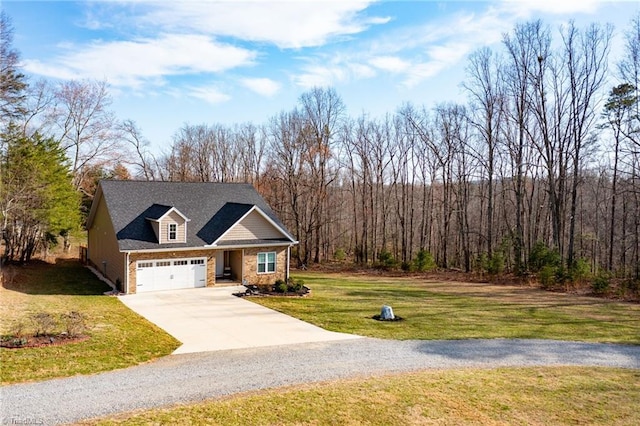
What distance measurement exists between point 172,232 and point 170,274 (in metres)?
1.95

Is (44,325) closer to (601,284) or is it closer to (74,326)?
(74,326)

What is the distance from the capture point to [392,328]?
48.8ft

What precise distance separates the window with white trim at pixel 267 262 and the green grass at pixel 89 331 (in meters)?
7.17

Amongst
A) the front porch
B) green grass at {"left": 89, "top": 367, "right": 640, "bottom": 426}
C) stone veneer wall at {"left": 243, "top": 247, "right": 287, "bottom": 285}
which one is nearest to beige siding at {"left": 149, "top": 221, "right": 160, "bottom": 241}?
the front porch

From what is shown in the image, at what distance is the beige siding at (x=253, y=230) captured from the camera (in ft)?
74.5

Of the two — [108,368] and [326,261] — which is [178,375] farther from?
[326,261]

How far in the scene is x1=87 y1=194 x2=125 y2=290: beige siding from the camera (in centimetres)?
2111

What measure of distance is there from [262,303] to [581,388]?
12.2m

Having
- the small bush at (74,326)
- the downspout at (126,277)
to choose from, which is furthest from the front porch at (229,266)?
the small bush at (74,326)

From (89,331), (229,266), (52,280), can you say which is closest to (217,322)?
(89,331)

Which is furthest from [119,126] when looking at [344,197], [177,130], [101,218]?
[344,197]

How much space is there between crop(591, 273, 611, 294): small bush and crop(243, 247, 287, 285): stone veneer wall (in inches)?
611

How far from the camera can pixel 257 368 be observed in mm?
10484

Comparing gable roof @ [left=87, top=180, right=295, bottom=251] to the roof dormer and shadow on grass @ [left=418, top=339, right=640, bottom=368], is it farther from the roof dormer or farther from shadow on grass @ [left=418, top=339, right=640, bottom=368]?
shadow on grass @ [left=418, top=339, right=640, bottom=368]
